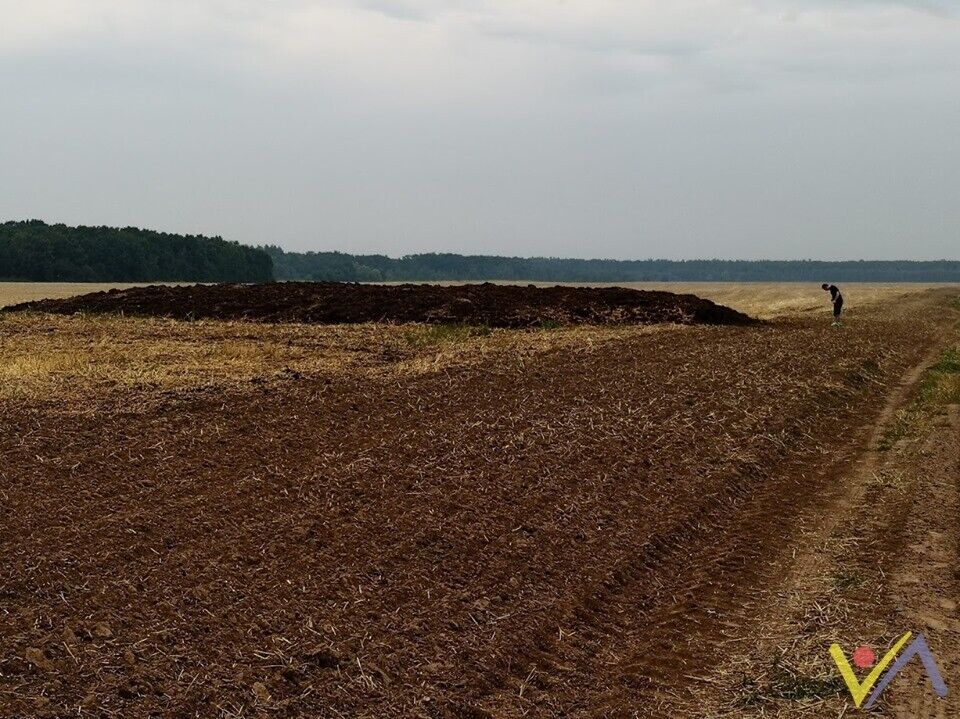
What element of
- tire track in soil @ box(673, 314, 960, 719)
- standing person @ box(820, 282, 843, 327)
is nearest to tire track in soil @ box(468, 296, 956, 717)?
tire track in soil @ box(673, 314, 960, 719)

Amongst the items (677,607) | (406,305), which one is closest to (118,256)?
(406,305)

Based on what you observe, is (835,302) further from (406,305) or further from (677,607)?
(677,607)

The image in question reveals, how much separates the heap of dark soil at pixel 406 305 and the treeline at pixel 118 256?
6306cm

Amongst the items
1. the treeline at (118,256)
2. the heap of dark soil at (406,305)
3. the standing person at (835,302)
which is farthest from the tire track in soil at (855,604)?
the treeline at (118,256)

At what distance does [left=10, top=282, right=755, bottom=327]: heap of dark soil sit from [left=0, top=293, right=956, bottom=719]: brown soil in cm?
1218

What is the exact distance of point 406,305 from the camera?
28.7 m

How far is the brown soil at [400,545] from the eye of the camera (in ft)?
21.7

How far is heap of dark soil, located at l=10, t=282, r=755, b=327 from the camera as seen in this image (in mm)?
27781

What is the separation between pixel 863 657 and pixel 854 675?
1.07 ft

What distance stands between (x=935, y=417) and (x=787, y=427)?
297 centimetres

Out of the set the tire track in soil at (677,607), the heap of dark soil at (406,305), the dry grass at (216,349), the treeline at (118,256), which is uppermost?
the treeline at (118,256)

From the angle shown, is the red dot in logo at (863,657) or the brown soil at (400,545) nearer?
the brown soil at (400,545)

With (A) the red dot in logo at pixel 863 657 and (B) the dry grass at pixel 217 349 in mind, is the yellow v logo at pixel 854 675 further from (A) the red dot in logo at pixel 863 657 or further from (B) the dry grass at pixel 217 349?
(B) the dry grass at pixel 217 349

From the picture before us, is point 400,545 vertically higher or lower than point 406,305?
lower
